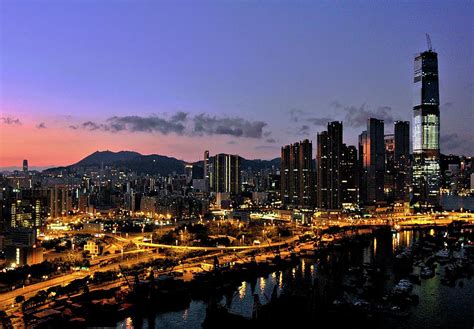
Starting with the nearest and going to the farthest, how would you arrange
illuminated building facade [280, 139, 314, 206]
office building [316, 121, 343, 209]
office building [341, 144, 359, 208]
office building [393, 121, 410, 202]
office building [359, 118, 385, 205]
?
1. office building [316, 121, 343, 209]
2. office building [341, 144, 359, 208]
3. illuminated building facade [280, 139, 314, 206]
4. office building [359, 118, 385, 205]
5. office building [393, 121, 410, 202]

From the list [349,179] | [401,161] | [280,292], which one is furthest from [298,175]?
[280,292]

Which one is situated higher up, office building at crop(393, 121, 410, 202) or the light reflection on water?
office building at crop(393, 121, 410, 202)

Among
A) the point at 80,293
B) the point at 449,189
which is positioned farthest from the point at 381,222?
the point at 449,189

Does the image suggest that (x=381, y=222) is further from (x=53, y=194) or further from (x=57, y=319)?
(x=57, y=319)

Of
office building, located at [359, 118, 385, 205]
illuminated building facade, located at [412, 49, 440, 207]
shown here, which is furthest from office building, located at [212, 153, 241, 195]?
illuminated building facade, located at [412, 49, 440, 207]

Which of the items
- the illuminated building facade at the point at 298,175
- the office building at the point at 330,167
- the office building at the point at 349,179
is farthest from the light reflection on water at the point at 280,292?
the illuminated building facade at the point at 298,175

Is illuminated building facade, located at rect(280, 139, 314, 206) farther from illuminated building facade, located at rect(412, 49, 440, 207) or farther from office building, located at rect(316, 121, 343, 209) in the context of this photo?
illuminated building facade, located at rect(412, 49, 440, 207)

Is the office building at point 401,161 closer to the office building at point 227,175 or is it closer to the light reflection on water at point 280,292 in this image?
the office building at point 227,175

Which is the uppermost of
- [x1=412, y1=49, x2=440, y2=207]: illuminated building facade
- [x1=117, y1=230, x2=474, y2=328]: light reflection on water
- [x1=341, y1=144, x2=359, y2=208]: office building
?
Result: [x1=412, y1=49, x2=440, y2=207]: illuminated building facade
